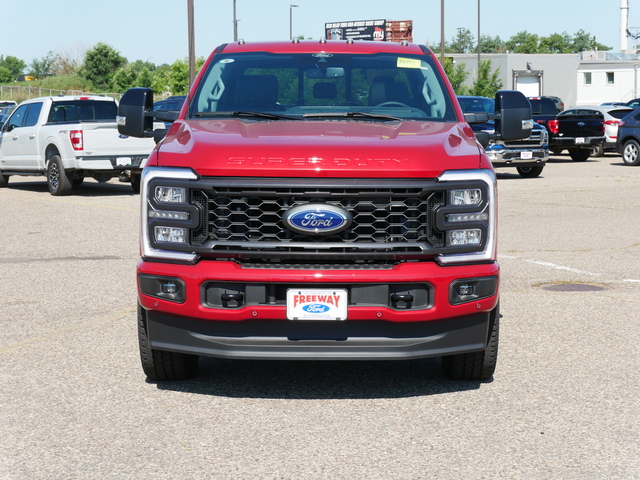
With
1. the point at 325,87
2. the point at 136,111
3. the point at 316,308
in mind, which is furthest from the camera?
the point at 136,111

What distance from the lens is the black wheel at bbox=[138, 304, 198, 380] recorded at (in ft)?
18.2

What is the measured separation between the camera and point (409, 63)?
6984 mm

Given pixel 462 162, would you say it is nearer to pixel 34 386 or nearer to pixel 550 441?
pixel 550 441

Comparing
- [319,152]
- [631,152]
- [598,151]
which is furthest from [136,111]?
[598,151]

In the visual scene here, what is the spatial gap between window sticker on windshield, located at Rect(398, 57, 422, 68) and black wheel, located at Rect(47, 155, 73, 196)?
13.1 metres

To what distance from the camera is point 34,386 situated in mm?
5723

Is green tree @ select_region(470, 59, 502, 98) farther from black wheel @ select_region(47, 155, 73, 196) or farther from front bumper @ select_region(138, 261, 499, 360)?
front bumper @ select_region(138, 261, 499, 360)

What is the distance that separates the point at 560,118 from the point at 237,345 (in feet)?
85.4

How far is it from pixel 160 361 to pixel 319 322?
1.09 metres

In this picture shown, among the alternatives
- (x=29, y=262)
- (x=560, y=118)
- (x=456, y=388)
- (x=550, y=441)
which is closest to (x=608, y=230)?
(x=29, y=262)

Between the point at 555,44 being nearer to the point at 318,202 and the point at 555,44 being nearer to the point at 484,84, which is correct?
the point at 484,84

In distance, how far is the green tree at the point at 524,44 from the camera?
573 feet

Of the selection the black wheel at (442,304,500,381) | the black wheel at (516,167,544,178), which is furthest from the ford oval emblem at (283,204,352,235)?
the black wheel at (516,167,544,178)

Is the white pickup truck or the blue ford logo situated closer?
the blue ford logo
